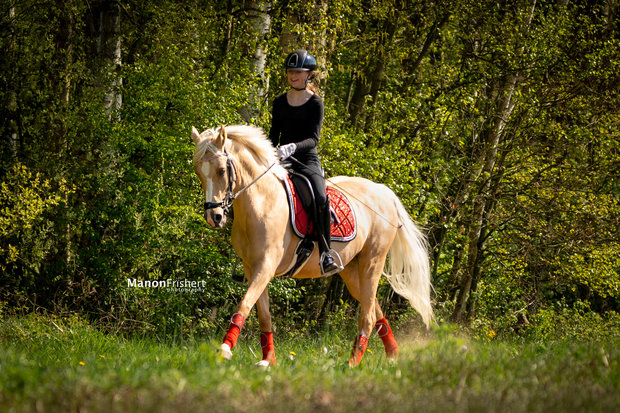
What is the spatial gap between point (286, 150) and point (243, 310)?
5.43ft

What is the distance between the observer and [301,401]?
12.5 feet

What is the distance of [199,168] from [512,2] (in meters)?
10.1

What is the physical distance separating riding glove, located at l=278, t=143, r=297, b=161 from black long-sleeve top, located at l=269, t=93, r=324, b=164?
5.9 inches

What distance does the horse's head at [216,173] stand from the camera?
5.73 metres

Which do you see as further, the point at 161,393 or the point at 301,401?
the point at 301,401

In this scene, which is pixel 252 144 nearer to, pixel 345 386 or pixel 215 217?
pixel 215 217

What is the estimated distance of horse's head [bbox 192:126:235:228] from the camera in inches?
225

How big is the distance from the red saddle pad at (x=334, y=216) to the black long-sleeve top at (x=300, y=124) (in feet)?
1.24

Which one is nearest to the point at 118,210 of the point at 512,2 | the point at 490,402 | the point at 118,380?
the point at 118,380

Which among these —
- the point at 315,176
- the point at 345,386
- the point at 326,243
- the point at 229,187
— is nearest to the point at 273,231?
the point at 229,187

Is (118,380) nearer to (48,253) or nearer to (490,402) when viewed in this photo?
(490,402)

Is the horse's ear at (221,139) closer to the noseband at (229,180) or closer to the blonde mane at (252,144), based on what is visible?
the noseband at (229,180)

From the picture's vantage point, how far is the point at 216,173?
5.86 m

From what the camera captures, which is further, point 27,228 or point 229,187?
point 27,228
